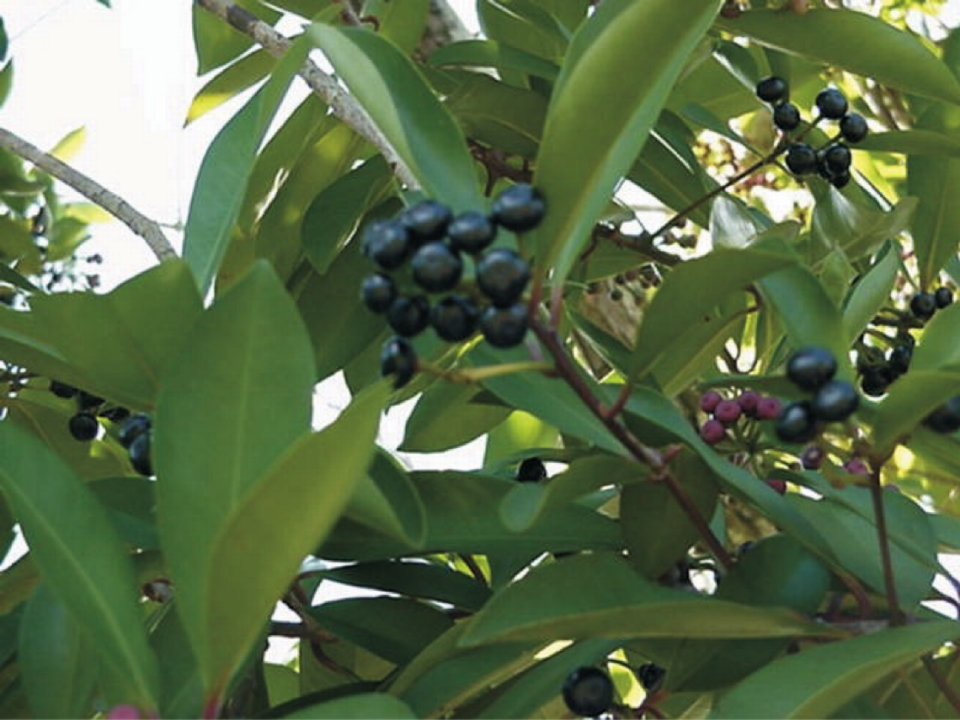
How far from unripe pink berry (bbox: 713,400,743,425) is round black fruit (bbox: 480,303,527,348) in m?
0.43

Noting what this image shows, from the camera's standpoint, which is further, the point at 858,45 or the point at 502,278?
the point at 858,45

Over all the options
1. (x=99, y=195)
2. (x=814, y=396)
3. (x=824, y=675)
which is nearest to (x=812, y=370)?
(x=814, y=396)

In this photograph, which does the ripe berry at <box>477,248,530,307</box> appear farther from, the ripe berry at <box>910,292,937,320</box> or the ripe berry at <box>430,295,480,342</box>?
the ripe berry at <box>910,292,937,320</box>


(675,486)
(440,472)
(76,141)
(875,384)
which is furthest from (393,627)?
(76,141)

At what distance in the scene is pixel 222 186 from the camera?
991mm

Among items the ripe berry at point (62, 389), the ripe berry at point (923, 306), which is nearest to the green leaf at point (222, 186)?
the ripe berry at point (62, 389)

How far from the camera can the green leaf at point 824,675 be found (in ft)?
2.65

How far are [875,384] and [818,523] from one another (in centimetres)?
49

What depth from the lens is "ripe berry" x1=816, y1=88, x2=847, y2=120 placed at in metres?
1.59

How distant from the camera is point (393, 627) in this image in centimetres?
110

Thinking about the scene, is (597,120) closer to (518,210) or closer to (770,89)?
(518,210)

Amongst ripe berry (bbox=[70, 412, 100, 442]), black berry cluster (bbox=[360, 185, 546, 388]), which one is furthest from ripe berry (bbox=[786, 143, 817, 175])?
black berry cluster (bbox=[360, 185, 546, 388])

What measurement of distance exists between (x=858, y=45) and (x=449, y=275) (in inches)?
29.2

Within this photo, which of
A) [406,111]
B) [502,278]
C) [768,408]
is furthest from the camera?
[768,408]
